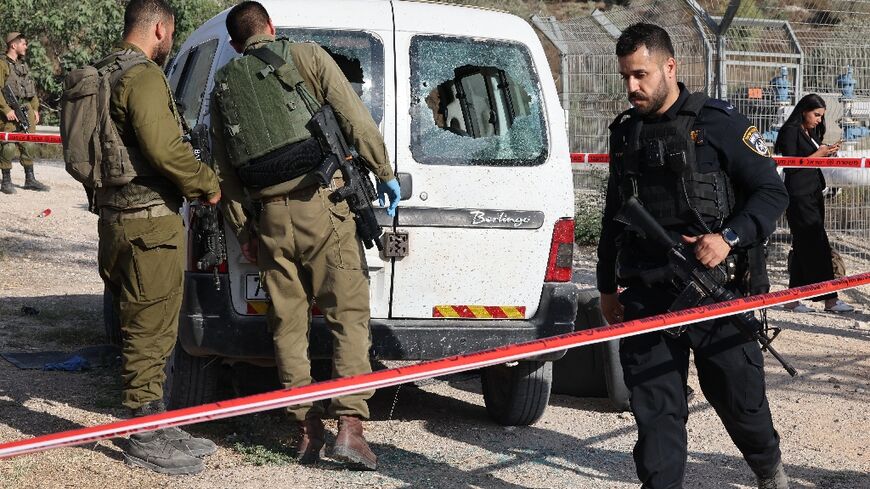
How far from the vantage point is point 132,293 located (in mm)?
4789

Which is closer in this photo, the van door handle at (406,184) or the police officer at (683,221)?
the police officer at (683,221)

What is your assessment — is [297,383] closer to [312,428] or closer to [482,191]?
[312,428]

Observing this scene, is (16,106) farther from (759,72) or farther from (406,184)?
(406,184)

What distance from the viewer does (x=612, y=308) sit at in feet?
14.4

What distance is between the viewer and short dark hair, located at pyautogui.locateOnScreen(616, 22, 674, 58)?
4.00 metres

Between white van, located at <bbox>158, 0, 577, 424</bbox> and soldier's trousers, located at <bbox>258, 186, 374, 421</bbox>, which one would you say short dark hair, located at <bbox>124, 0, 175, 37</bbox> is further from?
soldier's trousers, located at <bbox>258, 186, 374, 421</bbox>

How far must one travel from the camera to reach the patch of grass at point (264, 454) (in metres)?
4.98

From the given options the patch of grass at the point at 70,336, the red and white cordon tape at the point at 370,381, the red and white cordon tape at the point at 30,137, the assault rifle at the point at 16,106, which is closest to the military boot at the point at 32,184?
the assault rifle at the point at 16,106

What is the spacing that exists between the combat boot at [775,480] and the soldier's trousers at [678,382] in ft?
0.74

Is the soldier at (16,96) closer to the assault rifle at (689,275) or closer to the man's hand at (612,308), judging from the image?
the man's hand at (612,308)

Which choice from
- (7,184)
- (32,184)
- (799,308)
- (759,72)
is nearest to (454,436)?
(799,308)

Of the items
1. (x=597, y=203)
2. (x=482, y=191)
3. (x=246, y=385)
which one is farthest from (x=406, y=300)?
(x=597, y=203)

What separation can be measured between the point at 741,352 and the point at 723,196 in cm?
55

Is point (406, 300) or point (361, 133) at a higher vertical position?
point (361, 133)
